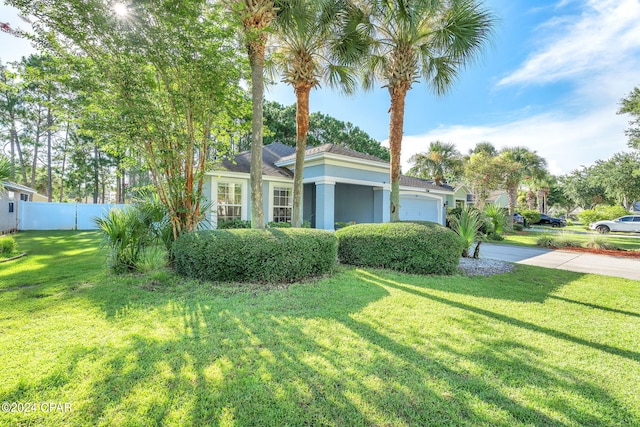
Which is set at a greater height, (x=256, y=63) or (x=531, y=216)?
(x=256, y=63)

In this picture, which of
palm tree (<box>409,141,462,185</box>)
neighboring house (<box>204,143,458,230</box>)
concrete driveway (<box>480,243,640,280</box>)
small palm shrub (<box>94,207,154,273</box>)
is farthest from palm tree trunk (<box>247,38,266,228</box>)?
palm tree (<box>409,141,462,185</box>)

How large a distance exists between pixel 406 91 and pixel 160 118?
7163mm

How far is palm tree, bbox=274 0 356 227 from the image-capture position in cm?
789

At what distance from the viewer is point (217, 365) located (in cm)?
279

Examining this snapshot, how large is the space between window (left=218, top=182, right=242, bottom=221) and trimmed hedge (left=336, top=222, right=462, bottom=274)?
644 centimetres

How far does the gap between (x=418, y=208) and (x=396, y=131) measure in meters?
10.9

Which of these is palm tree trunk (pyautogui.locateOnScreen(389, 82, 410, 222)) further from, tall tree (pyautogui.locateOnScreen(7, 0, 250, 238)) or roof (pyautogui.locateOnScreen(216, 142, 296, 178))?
roof (pyautogui.locateOnScreen(216, 142, 296, 178))

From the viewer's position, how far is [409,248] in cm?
723

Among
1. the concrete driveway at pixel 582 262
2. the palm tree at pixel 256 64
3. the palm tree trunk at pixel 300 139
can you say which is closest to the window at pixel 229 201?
the palm tree trunk at pixel 300 139

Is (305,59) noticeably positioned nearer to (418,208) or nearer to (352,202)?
(352,202)

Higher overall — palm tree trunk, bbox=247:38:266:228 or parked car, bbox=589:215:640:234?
palm tree trunk, bbox=247:38:266:228

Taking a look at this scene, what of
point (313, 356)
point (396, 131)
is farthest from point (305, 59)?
point (313, 356)

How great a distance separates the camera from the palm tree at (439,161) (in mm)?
24078

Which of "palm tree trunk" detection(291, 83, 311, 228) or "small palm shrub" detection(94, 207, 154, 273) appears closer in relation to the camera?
"small palm shrub" detection(94, 207, 154, 273)
